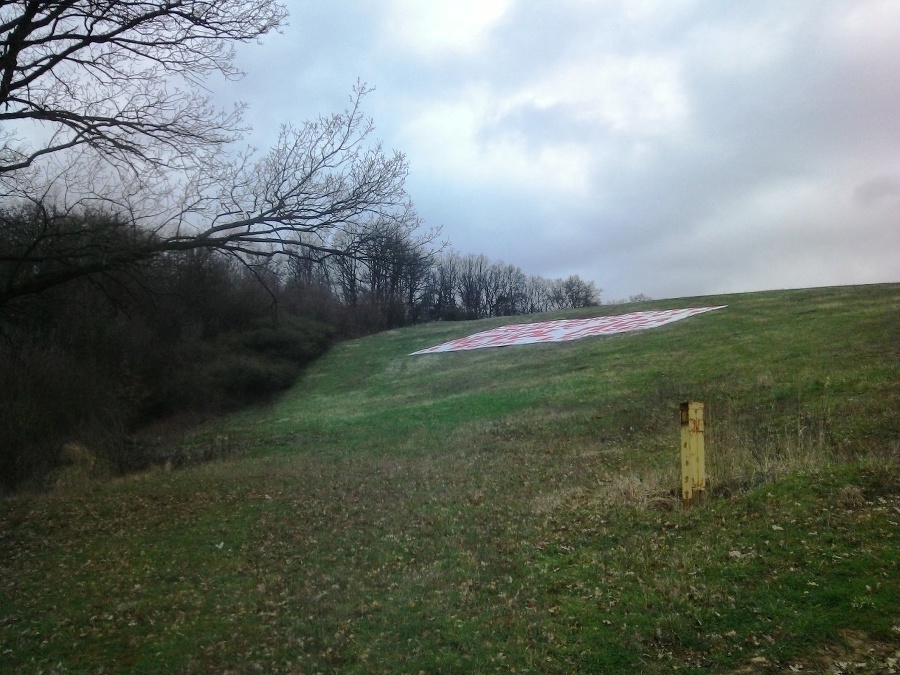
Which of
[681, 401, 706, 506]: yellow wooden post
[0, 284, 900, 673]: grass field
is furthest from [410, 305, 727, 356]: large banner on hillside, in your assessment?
[681, 401, 706, 506]: yellow wooden post

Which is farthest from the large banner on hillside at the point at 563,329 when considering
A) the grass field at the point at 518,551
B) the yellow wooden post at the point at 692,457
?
the yellow wooden post at the point at 692,457

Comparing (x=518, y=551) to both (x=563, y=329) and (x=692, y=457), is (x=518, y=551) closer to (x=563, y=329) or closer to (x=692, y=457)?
(x=692, y=457)

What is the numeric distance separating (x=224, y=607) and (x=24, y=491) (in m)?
10.9

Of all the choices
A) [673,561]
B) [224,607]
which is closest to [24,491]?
[224,607]

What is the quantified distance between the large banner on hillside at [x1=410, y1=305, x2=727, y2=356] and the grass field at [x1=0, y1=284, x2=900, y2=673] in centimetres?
1648

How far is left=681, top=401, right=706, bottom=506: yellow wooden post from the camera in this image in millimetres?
8562

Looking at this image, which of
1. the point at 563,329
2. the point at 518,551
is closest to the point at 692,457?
the point at 518,551

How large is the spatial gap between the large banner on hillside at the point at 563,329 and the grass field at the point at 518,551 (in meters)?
16.5

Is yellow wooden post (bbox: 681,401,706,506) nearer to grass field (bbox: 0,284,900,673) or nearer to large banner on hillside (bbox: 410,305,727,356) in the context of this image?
grass field (bbox: 0,284,900,673)

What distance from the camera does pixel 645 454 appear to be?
42.5ft

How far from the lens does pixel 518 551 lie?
8.18m

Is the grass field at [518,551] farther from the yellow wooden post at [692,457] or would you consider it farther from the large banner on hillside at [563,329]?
the large banner on hillside at [563,329]

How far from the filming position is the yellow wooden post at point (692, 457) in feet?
28.1

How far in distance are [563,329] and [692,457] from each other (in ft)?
105
